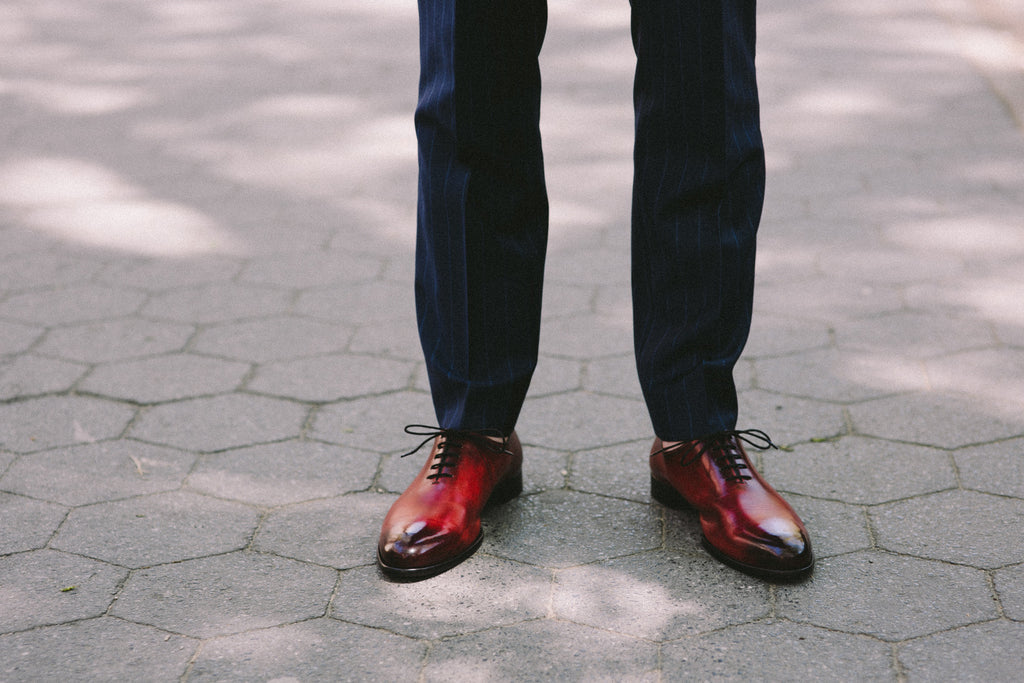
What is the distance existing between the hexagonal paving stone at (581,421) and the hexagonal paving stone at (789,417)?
0.22 meters

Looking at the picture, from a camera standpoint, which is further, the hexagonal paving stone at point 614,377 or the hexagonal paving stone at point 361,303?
the hexagonal paving stone at point 361,303

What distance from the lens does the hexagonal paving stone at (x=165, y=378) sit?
2344 mm

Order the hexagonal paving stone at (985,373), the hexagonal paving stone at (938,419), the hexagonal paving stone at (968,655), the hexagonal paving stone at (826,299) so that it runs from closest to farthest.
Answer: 1. the hexagonal paving stone at (968,655)
2. the hexagonal paving stone at (938,419)
3. the hexagonal paving stone at (985,373)
4. the hexagonal paving stone at (826,299)

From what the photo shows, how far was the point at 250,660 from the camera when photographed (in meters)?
1.56

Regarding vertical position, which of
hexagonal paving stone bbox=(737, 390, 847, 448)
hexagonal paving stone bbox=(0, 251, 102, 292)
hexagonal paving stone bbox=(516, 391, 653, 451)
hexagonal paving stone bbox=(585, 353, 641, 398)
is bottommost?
hexagonal paving stone bbox=(516, 391, 653, 451)

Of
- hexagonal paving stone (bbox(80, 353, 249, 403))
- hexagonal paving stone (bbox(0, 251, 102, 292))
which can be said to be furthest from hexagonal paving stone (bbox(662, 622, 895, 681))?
hexagonal paving stone (bbox(0, 251, 102, 292))

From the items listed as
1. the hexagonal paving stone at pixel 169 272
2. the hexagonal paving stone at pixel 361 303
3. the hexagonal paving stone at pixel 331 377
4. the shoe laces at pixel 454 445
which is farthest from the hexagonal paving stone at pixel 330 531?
the hexagonal paving stone at pixel 169 272

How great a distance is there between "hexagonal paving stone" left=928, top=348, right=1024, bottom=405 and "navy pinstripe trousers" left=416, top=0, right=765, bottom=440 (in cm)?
78

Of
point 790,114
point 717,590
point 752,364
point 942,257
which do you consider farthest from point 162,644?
point 790,114

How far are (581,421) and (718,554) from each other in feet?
1.77

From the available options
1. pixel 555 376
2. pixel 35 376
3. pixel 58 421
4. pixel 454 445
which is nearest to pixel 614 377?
pixel 555 376

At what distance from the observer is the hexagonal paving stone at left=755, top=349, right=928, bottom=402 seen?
2.30 meters

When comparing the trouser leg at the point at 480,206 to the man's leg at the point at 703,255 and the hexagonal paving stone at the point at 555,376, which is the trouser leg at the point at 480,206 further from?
the hexagonal paving stone at the point at 555,376

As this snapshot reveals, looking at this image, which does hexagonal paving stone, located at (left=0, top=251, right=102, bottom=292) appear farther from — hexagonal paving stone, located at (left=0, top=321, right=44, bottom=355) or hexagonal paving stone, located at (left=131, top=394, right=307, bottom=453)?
hexagonal paving stone, located at (left=131, top=394, right=307, bottom=453)
